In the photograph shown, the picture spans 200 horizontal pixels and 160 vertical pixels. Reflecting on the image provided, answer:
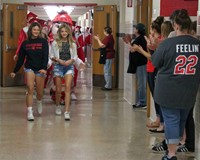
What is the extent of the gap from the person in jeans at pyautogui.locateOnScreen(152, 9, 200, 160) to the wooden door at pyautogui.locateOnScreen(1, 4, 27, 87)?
24.4 ft

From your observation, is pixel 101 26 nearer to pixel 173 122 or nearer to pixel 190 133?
pixel 190 133

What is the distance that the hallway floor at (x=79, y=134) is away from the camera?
16.6ft

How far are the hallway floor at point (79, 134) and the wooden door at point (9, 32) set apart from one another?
8.13ft

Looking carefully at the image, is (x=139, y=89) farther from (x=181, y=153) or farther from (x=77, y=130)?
(x=181, y=153)

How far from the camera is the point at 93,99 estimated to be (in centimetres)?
941

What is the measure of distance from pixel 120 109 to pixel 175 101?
382cm

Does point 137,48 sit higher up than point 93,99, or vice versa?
point 137,48

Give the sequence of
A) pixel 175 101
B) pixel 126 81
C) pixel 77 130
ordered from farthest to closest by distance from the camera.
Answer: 1. pixel 126 81
2. pixel 77 130
3. pixel 175 101

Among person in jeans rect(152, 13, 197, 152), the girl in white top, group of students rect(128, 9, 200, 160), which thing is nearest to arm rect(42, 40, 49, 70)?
the girl in white top

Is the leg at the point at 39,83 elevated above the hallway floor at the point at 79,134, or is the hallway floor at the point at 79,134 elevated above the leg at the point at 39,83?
the leg at the point at 39,83

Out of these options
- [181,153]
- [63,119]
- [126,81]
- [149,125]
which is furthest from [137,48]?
[126,81]

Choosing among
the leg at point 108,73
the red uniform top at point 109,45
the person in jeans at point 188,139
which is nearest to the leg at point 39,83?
the person in jeans at point 188,139

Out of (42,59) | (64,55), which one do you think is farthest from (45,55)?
(64,55)

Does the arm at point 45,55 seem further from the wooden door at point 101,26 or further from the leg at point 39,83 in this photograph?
the wooden door at point 101,26
